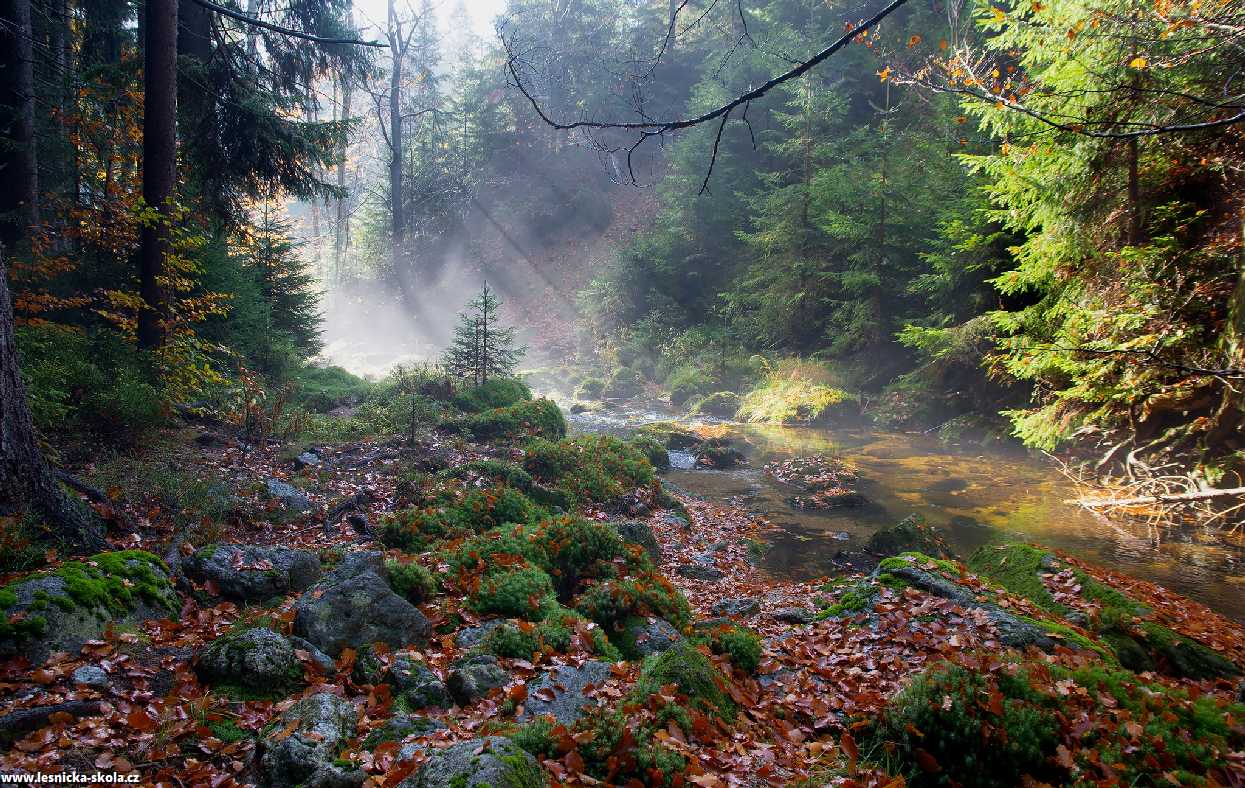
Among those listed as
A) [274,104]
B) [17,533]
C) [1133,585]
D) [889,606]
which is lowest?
[1133,585]

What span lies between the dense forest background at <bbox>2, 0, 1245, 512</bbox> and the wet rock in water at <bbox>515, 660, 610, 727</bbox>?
334 centimetres

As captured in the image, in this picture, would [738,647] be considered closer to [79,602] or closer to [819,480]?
[79,602]

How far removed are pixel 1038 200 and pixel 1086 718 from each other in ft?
36.0

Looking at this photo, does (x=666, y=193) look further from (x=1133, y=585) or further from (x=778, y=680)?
(x=778, y=680)

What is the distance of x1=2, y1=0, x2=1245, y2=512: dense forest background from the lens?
364 inches

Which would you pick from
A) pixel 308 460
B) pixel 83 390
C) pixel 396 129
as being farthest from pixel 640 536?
pixel 396 129

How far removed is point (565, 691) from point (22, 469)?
4.68m

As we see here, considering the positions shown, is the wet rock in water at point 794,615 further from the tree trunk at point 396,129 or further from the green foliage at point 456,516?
the tree trunk at point 396,129

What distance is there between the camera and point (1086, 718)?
363 cm

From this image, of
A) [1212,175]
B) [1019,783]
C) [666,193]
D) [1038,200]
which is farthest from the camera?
[666,193]

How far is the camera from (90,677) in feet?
11.6

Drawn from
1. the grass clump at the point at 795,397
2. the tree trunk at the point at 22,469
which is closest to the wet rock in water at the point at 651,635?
the tree trunk at the point at 22,469

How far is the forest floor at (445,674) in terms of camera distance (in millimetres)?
3123

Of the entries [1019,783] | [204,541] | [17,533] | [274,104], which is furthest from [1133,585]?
[274,104]
